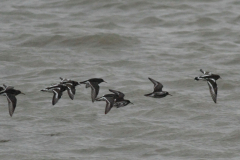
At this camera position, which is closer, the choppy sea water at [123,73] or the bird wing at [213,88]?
the bird wing at [213,88]

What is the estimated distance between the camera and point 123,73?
75.5 ft

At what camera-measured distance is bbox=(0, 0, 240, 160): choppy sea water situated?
17188 mm

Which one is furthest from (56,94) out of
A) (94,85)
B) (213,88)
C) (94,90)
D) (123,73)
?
(123,73)

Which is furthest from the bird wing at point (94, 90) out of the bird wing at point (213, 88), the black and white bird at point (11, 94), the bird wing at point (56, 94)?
the bird wing at point (213, 88)

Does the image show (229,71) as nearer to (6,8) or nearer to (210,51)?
(210,51)

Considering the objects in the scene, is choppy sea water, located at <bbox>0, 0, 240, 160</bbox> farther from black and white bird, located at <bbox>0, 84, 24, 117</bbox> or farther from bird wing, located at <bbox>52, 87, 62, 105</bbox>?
bird wing, located at <bbox>52, 87, 62, 105</bbox>

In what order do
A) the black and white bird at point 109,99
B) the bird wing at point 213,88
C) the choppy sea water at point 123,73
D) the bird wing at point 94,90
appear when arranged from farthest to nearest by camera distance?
the choppy sea water at point 123,73 < the bird wing at point 213,88 < the bird wing at point 94,90 < the black and white bird at point 109,99

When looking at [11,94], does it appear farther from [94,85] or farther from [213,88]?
[213,88]

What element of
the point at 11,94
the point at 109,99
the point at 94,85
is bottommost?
the point at 109,99

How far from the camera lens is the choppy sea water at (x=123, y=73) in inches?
677

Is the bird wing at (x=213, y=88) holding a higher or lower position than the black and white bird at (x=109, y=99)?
higher

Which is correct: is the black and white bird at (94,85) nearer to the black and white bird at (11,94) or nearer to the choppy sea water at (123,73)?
the choppy sea water at (123,73)

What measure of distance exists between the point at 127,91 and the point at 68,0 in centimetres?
1172

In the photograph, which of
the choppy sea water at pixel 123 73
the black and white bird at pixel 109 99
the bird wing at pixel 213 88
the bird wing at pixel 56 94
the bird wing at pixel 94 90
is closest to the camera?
the bird wing at pixel 56 94
